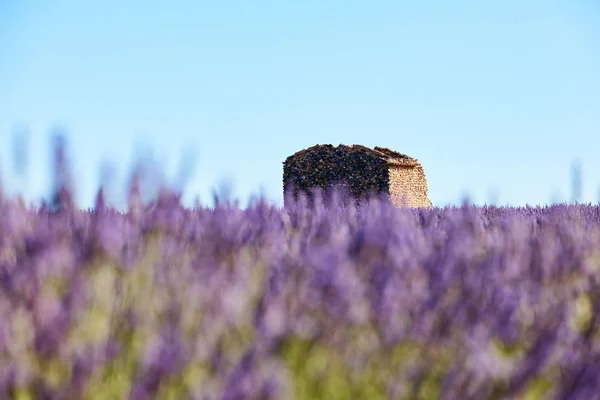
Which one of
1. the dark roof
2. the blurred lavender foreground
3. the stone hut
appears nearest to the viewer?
the blurred lavender foreground

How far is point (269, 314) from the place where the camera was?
4.97 feet

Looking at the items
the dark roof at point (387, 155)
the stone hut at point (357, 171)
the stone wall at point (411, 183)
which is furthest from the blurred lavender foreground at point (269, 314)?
the dark roof at point (387, 155)

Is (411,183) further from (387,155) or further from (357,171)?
(357,171)

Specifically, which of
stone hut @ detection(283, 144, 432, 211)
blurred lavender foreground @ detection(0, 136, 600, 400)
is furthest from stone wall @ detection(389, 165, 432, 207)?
blurred lavender foreground @ detection(0, 136, 600, 400)

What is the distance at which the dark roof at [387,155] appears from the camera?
29566 millimetres

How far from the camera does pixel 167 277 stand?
189 cm

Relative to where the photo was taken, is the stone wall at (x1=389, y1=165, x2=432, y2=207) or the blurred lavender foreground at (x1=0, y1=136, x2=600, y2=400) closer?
the blurred lavender foreground at (x1=0, y1=136, x2=600, y2=400)

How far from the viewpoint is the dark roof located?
97.0 ft

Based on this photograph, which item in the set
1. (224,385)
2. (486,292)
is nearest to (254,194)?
(486,292)

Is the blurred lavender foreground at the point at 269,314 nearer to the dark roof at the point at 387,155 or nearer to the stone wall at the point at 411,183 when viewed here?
the stone wall at the point at 411,183

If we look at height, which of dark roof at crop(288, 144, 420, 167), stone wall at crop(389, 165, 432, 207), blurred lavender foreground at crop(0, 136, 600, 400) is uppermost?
dark roof at crop(288, 144, 420, 167)

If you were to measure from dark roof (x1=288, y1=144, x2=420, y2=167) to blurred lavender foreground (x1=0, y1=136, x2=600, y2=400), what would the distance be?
27.3 meters

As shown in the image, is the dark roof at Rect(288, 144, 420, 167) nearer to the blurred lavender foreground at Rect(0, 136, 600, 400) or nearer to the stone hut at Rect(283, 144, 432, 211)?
the stone hut at Rect(283, 144, 432, 211)

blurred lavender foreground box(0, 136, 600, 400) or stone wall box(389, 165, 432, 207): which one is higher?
stone wall box(389, 165, 432, 207)
